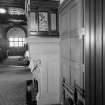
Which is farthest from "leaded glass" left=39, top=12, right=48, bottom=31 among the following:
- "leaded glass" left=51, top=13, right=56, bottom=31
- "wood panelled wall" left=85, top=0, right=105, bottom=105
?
"wood panelled wall" left=85, top=0, right=105, bottom=105

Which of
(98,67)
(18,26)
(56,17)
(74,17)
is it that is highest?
(18,26)

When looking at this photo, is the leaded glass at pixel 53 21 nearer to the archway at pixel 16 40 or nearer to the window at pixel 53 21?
the window at pixel 53 21

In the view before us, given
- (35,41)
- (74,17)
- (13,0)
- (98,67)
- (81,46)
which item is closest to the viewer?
(98,67)

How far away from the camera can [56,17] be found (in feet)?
10.8

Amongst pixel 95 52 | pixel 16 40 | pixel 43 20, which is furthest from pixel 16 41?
pixel 95 52

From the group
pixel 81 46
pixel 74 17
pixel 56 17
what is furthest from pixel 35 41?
pixel 81 46

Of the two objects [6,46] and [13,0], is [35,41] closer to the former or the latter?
[13,0]

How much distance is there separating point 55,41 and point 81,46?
1740 mm

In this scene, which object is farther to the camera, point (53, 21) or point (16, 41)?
point (16, 41)

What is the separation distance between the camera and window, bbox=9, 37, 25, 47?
1150cm

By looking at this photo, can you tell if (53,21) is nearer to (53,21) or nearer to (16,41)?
(53,21)

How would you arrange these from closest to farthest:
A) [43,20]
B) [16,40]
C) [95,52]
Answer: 1. [95,52]
2. [43,20]
3. [16,40]

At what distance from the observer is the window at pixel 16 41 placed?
11.5 metres

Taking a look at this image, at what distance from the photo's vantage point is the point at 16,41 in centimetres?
1163
